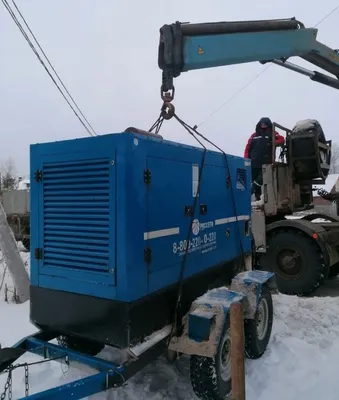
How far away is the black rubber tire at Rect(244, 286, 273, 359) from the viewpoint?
371 cm

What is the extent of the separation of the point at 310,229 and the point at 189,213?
3.85 metres

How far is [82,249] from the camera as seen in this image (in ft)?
9.37

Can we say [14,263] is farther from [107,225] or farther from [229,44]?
[229,44]

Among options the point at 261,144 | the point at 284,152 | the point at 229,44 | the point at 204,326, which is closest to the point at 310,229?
the point at 284,152

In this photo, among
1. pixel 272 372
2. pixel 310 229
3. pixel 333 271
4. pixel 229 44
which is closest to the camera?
pixel 272 372

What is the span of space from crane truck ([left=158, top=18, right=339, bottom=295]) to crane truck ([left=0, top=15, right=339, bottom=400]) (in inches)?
5.8

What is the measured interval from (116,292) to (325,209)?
23.3 ft

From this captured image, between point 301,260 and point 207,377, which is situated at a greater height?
point 301,260

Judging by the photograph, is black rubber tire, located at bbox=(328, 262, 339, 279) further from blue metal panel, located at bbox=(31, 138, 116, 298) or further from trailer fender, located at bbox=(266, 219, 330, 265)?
blue metal panel, located at bbox=(31, 138, 116, 298)

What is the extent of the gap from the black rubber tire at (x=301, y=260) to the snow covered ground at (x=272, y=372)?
1.65 meters

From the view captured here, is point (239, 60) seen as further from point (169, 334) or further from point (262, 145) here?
point (169, 334)

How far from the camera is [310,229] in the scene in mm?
6441

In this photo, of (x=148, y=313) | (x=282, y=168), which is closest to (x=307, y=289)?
(x=282, y=168)

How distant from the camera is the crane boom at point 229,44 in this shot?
419 cm
